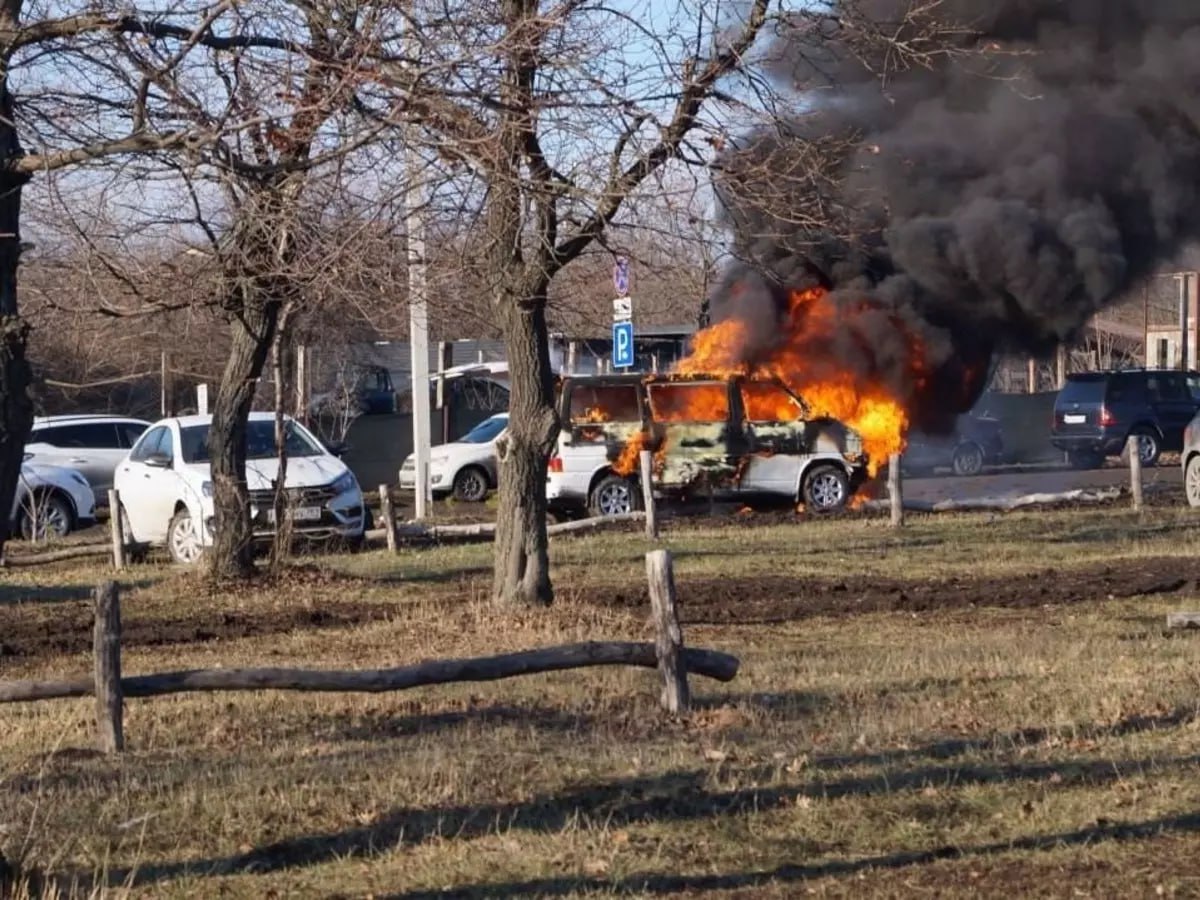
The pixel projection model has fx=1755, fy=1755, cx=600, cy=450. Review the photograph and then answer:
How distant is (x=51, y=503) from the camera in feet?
79.0

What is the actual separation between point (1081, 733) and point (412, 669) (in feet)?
11.3

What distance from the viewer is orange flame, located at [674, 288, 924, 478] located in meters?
24.3

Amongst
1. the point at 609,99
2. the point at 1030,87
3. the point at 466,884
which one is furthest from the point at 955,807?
the point at 1030,87

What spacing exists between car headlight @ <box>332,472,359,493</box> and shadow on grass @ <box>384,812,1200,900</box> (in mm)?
13381

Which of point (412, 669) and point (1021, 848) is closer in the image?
point (1021, 848)

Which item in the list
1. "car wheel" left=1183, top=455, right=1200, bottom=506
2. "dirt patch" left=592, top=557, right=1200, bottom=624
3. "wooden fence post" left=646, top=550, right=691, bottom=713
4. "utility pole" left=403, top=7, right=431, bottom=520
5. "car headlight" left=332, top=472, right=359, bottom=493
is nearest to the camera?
"utility pole" left=403, top=7, right=431, bottom=520

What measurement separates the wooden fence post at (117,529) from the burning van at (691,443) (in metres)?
5.83

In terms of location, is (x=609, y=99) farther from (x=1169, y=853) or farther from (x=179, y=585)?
(x=179, y=585)

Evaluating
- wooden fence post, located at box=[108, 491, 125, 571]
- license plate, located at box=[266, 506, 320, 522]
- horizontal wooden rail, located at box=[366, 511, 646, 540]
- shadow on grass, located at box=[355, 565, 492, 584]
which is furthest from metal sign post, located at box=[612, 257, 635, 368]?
wooden fence post, located at box=[108, 491, 125, 571]

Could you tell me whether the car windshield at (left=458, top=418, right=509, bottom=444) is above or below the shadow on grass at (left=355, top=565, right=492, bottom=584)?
above

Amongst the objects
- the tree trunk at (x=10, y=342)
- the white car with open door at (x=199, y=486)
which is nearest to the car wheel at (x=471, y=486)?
the white car with open door at (x=199, y=486)

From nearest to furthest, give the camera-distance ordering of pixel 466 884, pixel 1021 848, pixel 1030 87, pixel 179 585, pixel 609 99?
1. pixel 466 884
2. pixel 1021 848
3. pixel 609 99
4. pixel 179 585
5. pixel 1030 87

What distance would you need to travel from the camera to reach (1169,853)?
22.5ft

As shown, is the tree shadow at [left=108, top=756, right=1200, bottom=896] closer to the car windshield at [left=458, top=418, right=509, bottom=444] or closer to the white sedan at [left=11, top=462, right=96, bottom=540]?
the white sedan at [left=11, top=462, right=96, bottom=540]
